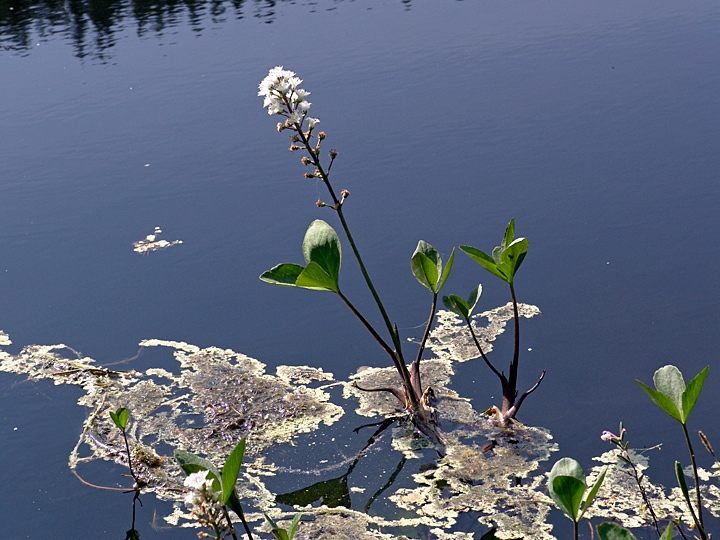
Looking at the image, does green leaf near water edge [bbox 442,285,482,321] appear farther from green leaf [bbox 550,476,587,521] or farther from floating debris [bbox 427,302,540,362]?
green leaf [bbox 550,476,587,521]

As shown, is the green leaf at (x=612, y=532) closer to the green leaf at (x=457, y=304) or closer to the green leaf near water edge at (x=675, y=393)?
the green leaf near water edge at (x=675, y=393)

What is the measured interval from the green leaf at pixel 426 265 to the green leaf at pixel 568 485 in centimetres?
82

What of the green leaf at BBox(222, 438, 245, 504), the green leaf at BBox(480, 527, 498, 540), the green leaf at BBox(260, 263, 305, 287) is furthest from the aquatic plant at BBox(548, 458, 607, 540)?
the green leaf at BBox(260, 263, 305, 287)

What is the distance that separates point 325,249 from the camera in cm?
209

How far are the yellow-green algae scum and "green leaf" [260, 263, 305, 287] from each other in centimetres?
47

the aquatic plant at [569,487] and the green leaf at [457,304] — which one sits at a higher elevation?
A: the aquatic plant at [569,487]

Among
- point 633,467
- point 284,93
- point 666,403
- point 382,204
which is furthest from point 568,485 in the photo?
point 382,204

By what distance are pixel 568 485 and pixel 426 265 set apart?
0.89 m

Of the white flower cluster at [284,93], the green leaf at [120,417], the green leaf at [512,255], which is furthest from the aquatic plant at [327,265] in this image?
the green leaf at [120,417]

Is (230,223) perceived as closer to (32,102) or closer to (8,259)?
(8,259)

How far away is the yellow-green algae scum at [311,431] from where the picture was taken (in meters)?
1.85

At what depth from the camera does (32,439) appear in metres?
2.30

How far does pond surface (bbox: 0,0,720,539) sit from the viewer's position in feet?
7.57

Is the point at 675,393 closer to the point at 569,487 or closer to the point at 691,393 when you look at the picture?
the point at 691,393
